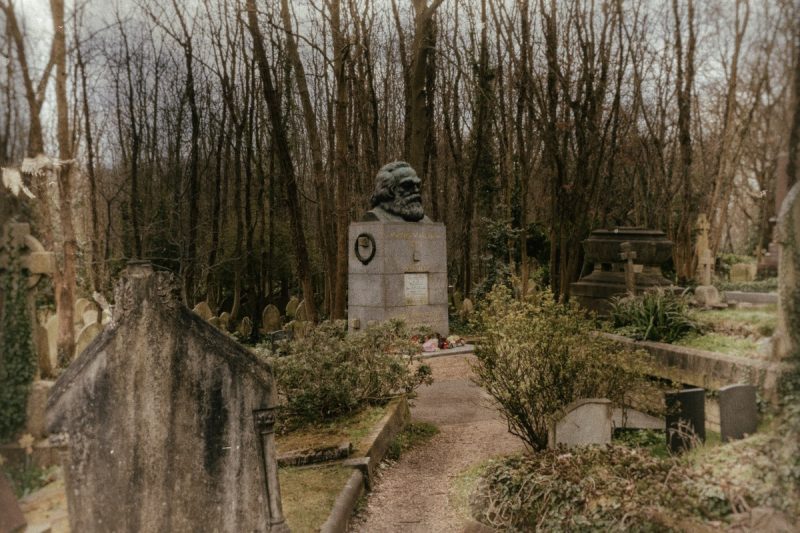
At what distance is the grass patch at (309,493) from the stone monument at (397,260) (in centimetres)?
744

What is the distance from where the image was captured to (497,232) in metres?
18.9

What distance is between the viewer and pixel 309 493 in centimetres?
502

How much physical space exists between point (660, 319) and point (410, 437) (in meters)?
3.53

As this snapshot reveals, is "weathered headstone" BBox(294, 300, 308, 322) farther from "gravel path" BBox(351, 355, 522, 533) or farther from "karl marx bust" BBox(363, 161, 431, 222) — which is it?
"gravel path" BBox(351, 355, 522, 533)

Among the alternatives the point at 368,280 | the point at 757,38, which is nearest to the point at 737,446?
the point at 757,38

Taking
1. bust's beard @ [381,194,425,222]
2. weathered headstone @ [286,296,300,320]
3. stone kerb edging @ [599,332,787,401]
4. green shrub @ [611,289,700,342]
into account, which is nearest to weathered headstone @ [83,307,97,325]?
stone kerb edging @ [599,332,787,401]

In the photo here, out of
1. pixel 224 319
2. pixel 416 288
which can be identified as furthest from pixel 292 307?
pixel 224 319

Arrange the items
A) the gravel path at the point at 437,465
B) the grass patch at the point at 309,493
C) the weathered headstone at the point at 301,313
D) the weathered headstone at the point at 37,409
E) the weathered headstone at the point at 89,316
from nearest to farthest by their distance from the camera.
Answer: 1. the weathered headstone at the point at 37,409
2. the grass patch at the point at 309,493
3. the gravel path at the point at 437,465
4. the weathered headstone at the point at 89,316
5. the weathered headstone at the point at 301,313

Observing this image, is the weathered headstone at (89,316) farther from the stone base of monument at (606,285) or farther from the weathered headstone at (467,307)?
the weathered headstone at (467,307)

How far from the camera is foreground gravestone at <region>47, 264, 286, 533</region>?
3.29m

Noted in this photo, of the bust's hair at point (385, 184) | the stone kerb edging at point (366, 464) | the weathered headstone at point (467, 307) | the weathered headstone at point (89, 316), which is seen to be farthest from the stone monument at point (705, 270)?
the weathered headstone at point (467, 307)

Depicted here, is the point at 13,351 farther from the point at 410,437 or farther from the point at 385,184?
the point at 385,184

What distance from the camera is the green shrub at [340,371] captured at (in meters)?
6.93

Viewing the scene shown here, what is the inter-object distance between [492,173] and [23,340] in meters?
20.4
